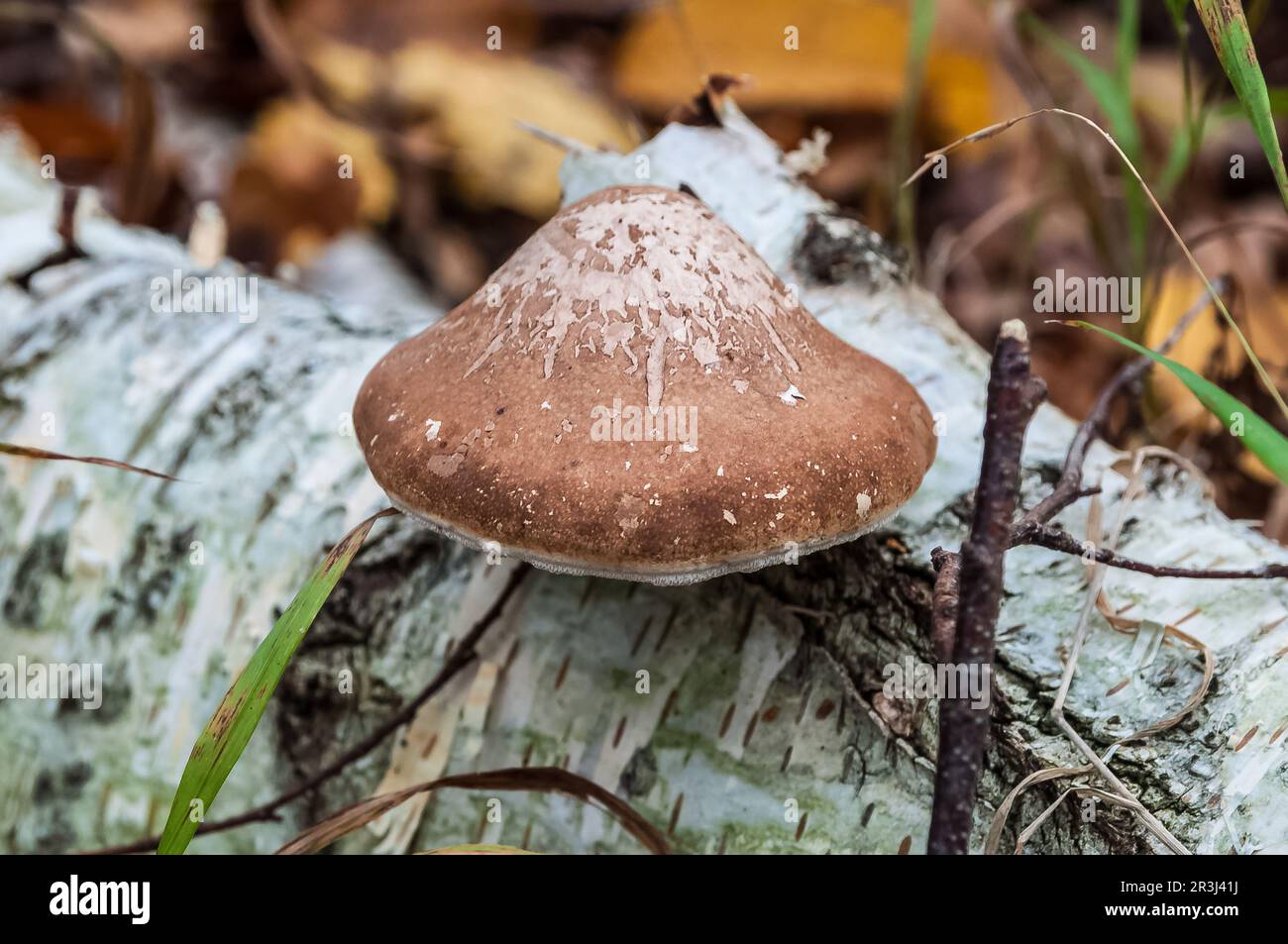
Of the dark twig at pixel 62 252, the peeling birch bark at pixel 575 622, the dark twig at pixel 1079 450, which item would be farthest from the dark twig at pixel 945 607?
the dark twig at pixel 62 252

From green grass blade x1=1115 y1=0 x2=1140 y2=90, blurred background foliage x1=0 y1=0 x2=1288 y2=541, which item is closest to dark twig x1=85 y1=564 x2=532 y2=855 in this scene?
green grass blade x1=1115 y1=0 x2=1140 y2=90

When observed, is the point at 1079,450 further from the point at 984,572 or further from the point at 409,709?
the point at 409,709

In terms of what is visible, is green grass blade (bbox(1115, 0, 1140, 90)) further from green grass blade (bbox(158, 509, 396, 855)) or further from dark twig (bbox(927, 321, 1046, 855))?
green grass blade (bbox(158, 509, 396, 855))

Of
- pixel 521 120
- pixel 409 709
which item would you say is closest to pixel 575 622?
pixel 409 709

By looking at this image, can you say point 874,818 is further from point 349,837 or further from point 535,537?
point 349,837

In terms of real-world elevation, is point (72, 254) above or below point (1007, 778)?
above
